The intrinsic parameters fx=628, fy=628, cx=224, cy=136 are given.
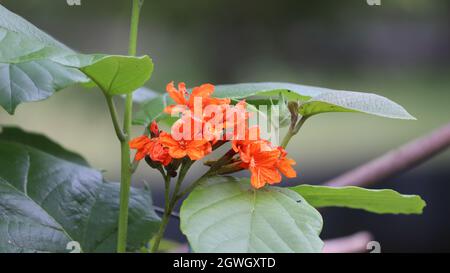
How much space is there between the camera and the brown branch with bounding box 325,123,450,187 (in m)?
0.90

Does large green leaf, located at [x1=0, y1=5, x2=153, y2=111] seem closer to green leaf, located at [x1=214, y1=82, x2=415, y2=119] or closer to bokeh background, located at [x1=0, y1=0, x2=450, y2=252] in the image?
green leaf, located at [x1=214, y1=82, x2=415, y2=119]

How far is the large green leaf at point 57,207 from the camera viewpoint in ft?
1.81

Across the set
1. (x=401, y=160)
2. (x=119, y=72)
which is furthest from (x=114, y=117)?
(x=401, y=160)

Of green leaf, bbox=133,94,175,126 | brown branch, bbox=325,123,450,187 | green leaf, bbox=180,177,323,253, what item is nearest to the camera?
green leaf, bbox=180,177,323,253

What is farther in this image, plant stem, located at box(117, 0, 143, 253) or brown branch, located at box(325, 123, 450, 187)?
brown branch, located at box(325, 123, 450, 187)

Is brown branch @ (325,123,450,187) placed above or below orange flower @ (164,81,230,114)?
below

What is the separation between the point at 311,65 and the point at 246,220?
1899 millimetres

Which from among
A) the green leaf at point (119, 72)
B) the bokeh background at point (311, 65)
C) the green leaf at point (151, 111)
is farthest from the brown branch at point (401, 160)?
the bokeh background at point (311, 65)

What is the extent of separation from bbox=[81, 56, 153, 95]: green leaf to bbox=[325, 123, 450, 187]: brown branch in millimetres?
457

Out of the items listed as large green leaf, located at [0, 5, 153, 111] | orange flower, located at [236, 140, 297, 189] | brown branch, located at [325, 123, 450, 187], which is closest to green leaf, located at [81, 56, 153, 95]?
large green leaf, located at [0, 5, 153, 111]

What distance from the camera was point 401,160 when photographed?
2.96 feet

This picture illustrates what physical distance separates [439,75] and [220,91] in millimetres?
2020

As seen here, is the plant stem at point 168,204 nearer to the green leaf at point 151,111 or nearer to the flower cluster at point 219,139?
the flower cluster at point 219,139

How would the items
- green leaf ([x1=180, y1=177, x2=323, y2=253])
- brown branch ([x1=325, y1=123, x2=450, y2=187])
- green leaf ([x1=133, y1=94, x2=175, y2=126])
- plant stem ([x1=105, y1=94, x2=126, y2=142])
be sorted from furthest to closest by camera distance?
brown branch ([x1=325, y1=123, x2=450, y2=187]), green leaf ([x1=133, y1=94, x2=175, y2=126]), plant stem ([x1=105, y1=94, x2=126, y2=142]), green leaf ([x1=180, y1=177, x2=323, y2=253])
